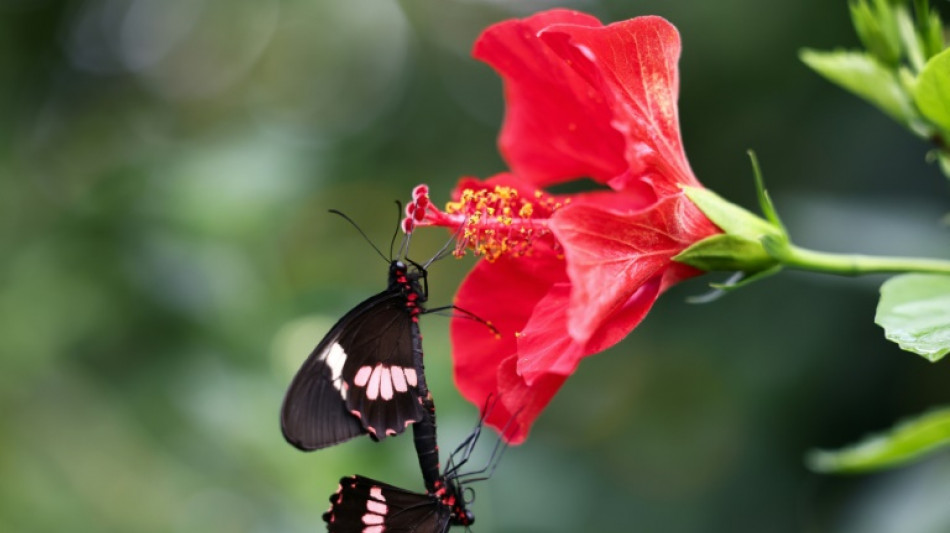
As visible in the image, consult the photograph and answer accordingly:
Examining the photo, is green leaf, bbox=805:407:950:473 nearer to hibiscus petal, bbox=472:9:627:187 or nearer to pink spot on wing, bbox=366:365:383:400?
hibiscus petal, bbox=472:9:627:187

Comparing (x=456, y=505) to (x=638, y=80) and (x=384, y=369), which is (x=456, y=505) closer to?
(x=384, y=369)

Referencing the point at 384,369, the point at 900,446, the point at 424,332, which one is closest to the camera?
the point at 900,446

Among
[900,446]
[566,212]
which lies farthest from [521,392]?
[900,446]

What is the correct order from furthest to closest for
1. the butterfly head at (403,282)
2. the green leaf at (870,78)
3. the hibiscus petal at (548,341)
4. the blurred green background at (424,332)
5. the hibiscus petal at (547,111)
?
the blurred green background at (424,332) < the butterfly head at (403,282) < the green leaf at (870,78) < the hibiscus petal at (547,111) < the hibiscus petal at (548,341)

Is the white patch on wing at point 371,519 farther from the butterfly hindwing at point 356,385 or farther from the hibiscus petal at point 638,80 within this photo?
the hibiscus petal at point 638,80

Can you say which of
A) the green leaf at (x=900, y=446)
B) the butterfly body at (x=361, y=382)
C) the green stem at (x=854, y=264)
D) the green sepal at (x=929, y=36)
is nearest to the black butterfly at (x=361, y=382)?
the butterfly body at (x=361, y=382)


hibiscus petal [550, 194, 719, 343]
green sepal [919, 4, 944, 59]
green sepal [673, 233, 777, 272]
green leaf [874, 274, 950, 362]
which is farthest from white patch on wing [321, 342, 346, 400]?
green sepal [919, 4, 944, 59]

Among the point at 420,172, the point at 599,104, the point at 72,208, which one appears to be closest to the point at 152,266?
the point at 72,208
